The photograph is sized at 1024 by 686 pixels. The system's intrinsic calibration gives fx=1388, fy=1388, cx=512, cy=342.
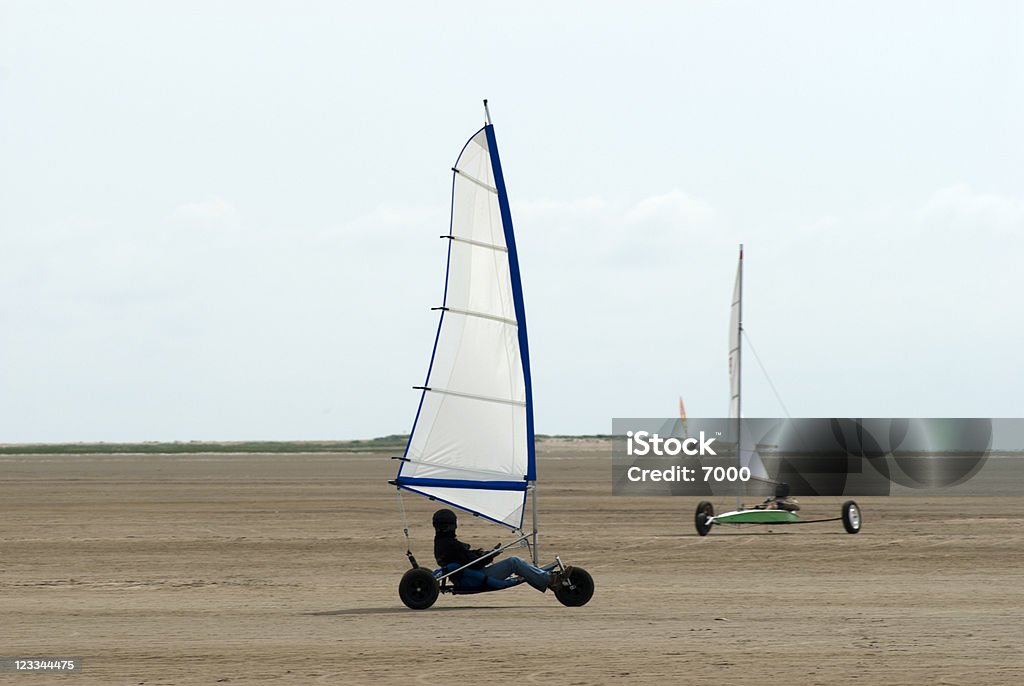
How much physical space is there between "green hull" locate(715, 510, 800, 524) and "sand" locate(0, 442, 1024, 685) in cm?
36

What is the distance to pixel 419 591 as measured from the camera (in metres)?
15.9

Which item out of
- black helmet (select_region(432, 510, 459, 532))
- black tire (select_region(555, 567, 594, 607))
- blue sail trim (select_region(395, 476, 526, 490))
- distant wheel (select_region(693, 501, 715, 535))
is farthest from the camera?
distant wheel (select_region(693, 501, 715, 535))

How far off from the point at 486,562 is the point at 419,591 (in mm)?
846

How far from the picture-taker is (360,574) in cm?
2117

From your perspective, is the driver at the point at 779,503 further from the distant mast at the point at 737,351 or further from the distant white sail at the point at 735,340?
the distant white sail at the point at 735,340

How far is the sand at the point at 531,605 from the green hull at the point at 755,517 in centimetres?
36

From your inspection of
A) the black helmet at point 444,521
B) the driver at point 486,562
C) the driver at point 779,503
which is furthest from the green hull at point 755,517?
the black helmet at point 444,521

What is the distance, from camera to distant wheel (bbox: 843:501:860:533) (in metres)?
28.2

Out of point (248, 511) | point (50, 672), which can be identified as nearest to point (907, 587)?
point (50, 672)

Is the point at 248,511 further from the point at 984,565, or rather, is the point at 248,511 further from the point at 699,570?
the point at 984,565

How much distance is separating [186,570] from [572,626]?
930 cm

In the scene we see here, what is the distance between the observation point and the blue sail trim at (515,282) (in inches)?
628

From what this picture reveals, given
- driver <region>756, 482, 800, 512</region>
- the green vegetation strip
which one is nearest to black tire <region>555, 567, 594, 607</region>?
driver <region>756, 482, 800, 512</region>

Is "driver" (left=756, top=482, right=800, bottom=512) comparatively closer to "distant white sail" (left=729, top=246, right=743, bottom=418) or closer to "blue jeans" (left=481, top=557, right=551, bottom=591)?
"distant white sail" (left=729, top=246, right=743, bottom=418)
